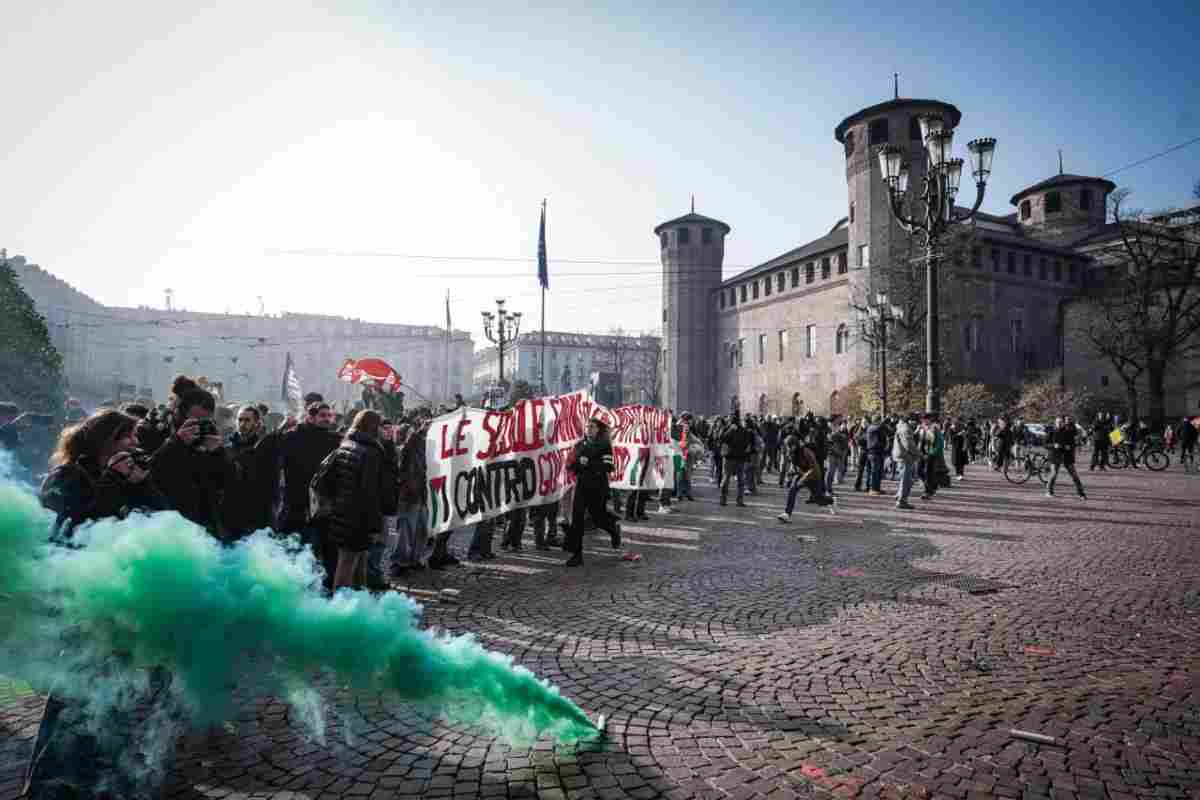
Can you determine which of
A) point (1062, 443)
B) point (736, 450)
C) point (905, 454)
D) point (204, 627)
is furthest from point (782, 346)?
point (204, 627)

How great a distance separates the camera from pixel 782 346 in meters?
55.8

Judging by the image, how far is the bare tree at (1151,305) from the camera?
128 ft

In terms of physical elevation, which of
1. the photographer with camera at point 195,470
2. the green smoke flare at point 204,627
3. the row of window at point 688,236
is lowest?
the green smoke flare at point 204,627

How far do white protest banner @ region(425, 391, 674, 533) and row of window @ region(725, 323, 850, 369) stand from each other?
4238 centimetres

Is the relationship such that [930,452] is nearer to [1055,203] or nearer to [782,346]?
[782,346]

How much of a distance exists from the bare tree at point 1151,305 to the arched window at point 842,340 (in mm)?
15142

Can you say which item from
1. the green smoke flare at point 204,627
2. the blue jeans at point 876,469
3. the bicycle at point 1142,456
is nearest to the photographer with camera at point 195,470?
the green smoke flare at point 204,627

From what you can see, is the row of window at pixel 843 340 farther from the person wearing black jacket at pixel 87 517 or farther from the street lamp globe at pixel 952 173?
the person wearing black jacket at pixel 87 517

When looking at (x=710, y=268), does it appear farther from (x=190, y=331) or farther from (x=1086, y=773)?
(x=190, y=331)

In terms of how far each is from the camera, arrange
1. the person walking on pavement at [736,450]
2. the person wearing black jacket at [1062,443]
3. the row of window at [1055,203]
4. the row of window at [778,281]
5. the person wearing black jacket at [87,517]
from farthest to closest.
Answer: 1. the row of window at [1055,203]
2. the row of window at [778,281]
3. the person wearing black jacket at [1062,443]
4. the person walking on pavement at [736,450]
5. the person wearing black jacket at [87,517]

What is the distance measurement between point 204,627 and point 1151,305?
5349 cm

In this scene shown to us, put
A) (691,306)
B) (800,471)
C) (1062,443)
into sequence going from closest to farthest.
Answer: (800,471)
(1062,443)
(691,306)

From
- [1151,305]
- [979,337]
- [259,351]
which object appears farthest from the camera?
[259,351]

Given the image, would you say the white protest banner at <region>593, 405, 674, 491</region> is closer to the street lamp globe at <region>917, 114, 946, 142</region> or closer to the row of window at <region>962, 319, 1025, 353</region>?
the street lamp globe at <region>917, 114, 946, 142</region>
